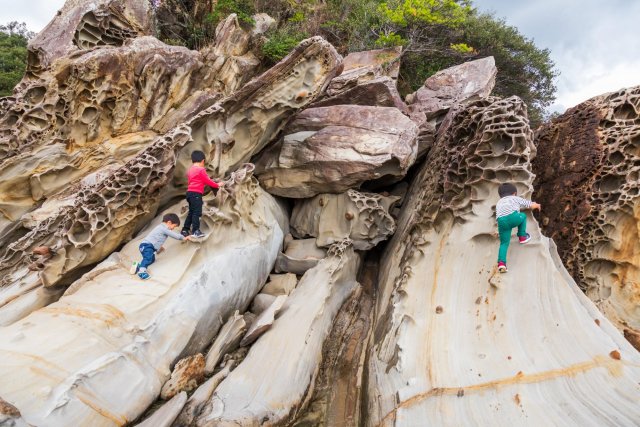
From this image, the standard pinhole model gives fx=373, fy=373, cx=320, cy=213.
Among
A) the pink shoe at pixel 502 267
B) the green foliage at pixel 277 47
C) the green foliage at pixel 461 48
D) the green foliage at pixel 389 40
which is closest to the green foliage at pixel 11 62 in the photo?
the green foliage at pixel 277 47

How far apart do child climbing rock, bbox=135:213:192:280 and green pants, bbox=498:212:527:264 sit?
3.58 m

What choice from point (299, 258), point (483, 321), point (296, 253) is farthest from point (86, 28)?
point (483, 321)

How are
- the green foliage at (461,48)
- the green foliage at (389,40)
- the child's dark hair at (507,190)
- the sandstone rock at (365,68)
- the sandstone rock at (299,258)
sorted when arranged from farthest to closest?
the green foliage at (461,48) → the green foliage at (389,40) → the sandstone rock at (365,68) → the sandstone rock at (299,258) → the child's dark hair at (507,190)

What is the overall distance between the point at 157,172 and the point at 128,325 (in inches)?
84.1

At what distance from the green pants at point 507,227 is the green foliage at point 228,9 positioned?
29.5 ft

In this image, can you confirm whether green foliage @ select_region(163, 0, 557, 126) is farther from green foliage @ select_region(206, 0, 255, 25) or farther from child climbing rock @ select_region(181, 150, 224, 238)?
child climbing rock @ select_region(181, 150, 224, 238)

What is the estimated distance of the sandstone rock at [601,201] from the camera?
4.54 meters

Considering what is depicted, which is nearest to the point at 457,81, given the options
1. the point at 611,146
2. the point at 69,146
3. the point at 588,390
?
the point at 611,146

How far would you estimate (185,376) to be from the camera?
12.0 feet

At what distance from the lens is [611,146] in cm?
501

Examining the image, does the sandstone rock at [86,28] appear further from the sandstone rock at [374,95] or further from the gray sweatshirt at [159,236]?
the gray sweatshirt at [159,236]


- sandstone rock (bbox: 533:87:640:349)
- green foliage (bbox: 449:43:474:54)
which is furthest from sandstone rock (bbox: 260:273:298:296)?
green foliage (bbox: 449:43:474:54)

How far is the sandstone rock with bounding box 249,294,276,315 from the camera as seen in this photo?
16.5ft

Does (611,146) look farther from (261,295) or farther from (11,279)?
(11,279)
